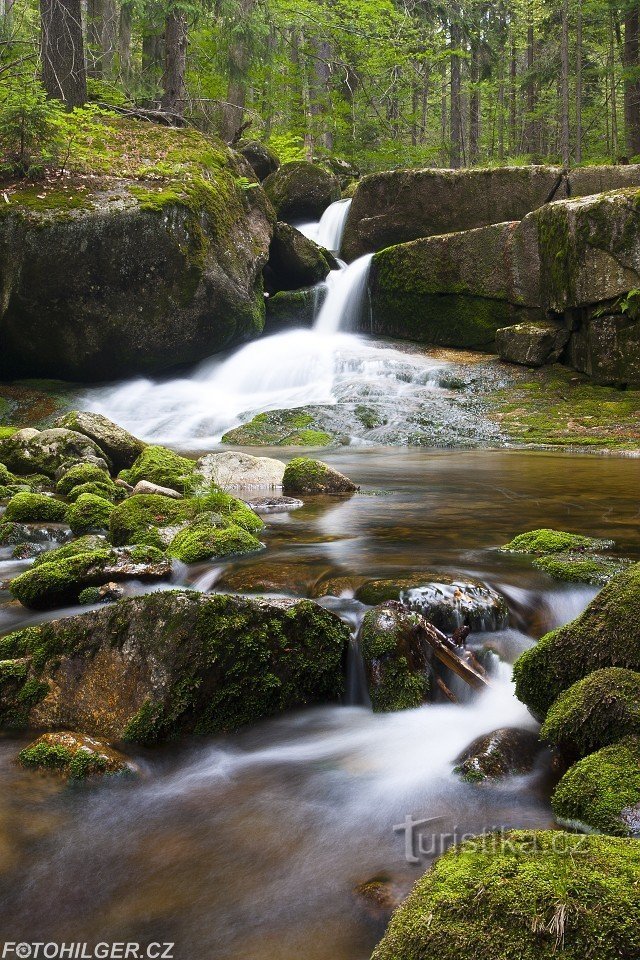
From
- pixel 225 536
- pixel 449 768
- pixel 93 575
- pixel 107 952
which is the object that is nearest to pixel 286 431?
pixel 225 536

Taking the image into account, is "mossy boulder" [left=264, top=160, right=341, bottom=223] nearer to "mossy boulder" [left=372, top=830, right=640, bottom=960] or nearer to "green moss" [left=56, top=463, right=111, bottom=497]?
"green moss" [left=56, top=463, right=111, bottom=497]

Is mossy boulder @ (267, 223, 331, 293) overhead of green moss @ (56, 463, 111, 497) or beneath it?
overhead

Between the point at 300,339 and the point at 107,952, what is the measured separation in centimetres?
1537

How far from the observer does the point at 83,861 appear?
2516mm

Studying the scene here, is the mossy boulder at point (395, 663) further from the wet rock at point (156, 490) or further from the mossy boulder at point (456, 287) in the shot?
the mossy boulder at point (456, 287)

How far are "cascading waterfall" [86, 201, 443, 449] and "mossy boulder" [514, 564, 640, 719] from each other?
927cm

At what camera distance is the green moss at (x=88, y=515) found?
245 inches

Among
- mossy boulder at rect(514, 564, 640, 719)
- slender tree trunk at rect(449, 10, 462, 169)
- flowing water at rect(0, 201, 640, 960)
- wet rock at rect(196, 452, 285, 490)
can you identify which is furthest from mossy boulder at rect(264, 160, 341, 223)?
mossy boulder at rect(514, 564, 640, 719)

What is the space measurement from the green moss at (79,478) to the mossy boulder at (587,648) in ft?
17.3

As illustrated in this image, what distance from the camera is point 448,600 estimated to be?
13.1 ft

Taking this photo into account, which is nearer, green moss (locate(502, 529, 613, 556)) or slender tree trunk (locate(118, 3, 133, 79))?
green moss (locate(502, 529, 613, 556))

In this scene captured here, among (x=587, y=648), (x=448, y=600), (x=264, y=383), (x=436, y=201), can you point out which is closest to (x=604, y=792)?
(x=587, y=648)

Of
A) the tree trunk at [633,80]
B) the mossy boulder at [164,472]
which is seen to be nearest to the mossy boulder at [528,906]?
the mossy boulder at [164,472]

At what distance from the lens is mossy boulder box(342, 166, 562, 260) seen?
17531 mm
